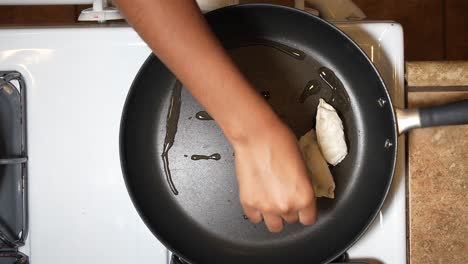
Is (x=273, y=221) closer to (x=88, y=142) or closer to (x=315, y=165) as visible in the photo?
(x=315, y=165)

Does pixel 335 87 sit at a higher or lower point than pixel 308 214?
higher

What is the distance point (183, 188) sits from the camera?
26.9 inches

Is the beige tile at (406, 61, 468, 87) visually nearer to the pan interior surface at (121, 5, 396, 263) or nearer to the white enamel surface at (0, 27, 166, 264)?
the pan interior surface at (121, 5, 396, 263)

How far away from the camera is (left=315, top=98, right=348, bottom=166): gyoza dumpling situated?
2.11 feet

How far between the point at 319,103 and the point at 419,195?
16 centimetres

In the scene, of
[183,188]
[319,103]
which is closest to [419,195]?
[319,103]

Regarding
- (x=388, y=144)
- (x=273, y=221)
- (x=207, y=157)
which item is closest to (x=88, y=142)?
(x=207, y=157)

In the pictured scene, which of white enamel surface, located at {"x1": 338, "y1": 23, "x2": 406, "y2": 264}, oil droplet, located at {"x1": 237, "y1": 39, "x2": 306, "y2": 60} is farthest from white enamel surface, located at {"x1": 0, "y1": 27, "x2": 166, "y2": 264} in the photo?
white enamel surface, located at {"x1": 338, "y1": 23, "x2": 406, "y2": 264}

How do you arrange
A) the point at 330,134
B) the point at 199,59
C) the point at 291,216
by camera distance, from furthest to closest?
1. the point at 330,134
2. the point at 291,216
3. the point at 199,59

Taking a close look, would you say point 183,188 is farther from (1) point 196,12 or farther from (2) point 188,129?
(1) point 196,12

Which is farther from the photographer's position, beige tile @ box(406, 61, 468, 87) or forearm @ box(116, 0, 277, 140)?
beige tile @ box(406, 61, 468, 87)

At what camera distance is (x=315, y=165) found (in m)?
0.65

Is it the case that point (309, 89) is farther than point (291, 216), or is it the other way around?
point (309, 89)

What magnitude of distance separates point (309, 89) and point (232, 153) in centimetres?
12
